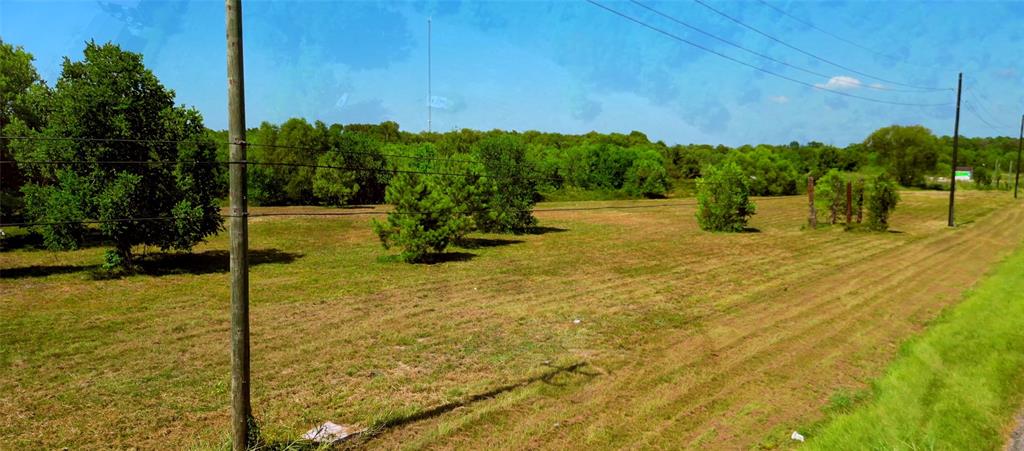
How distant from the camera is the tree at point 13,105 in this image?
91.0 feet

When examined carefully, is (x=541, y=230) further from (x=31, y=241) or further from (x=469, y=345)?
(x=31, y=241)

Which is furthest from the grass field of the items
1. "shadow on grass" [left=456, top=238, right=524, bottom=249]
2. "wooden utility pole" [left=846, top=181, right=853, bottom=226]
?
"wooden utility pole" [left=846, top=181, right=853, bottom=226]

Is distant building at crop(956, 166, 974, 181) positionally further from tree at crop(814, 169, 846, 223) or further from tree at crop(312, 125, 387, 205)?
tree at crop(312, 125, 387, 205)

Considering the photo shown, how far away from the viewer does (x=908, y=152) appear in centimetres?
10600

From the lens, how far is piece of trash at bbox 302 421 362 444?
779 cm

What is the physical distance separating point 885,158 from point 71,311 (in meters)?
126

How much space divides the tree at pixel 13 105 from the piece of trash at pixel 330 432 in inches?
1052

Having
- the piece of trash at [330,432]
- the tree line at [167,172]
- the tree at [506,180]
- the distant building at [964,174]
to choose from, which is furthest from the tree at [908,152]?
the piece of trash at [330,432]

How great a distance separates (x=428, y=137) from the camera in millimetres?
105938

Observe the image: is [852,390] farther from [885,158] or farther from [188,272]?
[885,158]

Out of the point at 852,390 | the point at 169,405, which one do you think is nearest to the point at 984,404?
the point at 852,390

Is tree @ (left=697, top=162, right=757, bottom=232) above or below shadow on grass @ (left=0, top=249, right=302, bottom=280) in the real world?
above

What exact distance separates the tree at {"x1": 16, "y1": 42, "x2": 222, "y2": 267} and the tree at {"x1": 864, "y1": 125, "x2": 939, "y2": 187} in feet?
375

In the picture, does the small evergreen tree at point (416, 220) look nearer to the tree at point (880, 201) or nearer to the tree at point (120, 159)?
the tree at point (120, 159)
